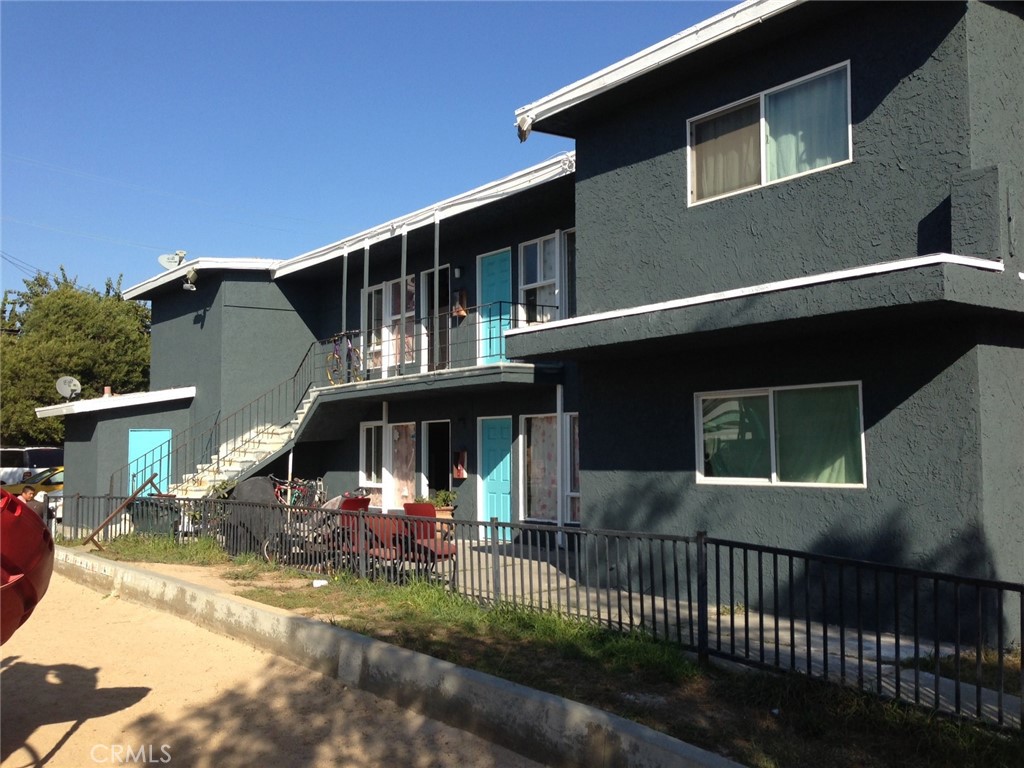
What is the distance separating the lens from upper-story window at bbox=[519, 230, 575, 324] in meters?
15.0

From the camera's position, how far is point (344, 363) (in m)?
19.3

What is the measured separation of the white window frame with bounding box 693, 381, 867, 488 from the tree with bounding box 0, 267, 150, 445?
28379mm

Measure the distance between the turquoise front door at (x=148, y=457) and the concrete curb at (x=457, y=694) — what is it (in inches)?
481

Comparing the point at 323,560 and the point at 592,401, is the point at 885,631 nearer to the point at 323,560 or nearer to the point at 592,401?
the point at 592,401

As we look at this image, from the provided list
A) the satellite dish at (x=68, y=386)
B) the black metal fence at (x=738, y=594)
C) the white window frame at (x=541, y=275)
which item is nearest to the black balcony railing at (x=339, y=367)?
the white window frame at (x=541, y=275)

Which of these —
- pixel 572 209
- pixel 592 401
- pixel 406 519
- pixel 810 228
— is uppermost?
pixel 572 209

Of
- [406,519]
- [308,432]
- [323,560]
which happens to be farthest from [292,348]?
[406,519]

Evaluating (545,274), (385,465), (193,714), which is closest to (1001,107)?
(545,274)

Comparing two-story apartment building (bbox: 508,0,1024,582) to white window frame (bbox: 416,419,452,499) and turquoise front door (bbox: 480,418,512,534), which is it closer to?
turquoise front door (bbox: 480,418,512,534)

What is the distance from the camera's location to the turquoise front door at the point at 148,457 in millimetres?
21156

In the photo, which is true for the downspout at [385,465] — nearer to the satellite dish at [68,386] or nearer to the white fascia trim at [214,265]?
the white fascia trim at [214,265]

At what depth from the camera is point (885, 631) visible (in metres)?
8.28

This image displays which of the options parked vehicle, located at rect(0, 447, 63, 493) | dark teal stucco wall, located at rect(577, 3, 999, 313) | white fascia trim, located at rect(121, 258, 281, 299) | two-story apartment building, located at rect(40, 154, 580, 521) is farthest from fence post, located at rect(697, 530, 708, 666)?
parked vehicle, located at rect(0, 447, 63, 493)

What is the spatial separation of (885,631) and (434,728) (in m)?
4.44
